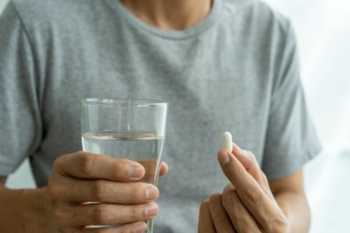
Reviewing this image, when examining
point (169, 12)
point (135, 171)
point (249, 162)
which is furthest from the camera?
point (169, 12)

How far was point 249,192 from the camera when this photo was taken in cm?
68

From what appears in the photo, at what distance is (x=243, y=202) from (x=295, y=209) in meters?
0.36

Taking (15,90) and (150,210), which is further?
(15,90)

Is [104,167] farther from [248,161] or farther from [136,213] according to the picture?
[248,161]

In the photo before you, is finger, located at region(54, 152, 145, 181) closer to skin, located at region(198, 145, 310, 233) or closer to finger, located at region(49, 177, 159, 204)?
finger, located at region(49, 177, 159, 204)

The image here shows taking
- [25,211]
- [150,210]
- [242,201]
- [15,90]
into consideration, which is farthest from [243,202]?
[15,90]

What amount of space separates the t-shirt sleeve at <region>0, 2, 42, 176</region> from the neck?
20cm

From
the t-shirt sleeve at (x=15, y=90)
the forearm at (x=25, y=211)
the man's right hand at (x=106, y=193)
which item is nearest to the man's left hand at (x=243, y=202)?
the man's right hand at (x=106, y=193)

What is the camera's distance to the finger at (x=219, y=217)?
2.32 feet

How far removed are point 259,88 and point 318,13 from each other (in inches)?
15.4

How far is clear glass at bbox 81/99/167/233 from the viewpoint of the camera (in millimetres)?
600

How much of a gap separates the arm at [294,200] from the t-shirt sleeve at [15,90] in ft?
1.51

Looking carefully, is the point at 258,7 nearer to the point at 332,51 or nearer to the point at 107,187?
the point at 332,51

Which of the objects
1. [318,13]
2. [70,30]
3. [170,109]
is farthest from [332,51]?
[70,30]
